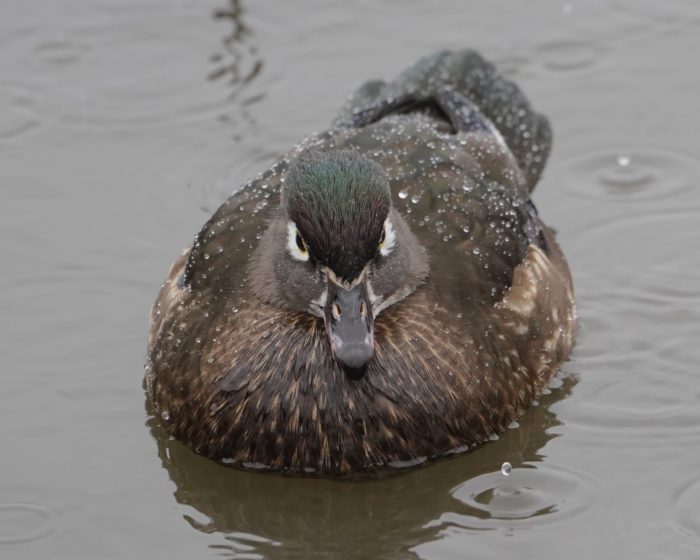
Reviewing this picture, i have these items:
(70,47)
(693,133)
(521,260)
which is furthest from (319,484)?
(70,47)

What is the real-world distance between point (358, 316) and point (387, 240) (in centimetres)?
57

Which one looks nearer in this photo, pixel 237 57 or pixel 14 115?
pixel 14 115

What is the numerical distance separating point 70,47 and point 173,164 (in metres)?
1.99

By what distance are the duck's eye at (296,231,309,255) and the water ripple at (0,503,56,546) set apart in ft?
6.14

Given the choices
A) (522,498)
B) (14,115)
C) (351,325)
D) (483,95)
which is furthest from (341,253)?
(14,115)

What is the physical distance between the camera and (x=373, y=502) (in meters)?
8.27

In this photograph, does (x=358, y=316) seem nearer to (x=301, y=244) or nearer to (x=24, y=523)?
(x=301, y=244)

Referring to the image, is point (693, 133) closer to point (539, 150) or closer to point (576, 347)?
point (539, 150)

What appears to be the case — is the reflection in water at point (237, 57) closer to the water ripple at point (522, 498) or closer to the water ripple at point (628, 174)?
the water ripple at point (628, 174)

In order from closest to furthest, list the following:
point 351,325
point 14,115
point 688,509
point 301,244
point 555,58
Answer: point 351,325, point 688,509, point 301,244, point 14,115, point 555,58

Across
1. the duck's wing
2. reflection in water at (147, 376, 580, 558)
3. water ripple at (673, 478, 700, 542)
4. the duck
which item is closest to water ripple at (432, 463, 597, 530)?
reflection in water at (147, 376, 580, 558)

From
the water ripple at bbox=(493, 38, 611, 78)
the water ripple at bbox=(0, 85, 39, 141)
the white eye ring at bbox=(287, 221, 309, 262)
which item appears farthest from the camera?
the water ripple at bbox=(493, 38, 611, 78)

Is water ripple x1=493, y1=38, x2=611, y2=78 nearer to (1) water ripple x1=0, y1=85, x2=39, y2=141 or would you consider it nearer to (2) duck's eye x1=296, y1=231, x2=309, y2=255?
(1) water ripple x1=0, y1=85, x2=39, y2=141

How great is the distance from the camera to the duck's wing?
35.2 feet
